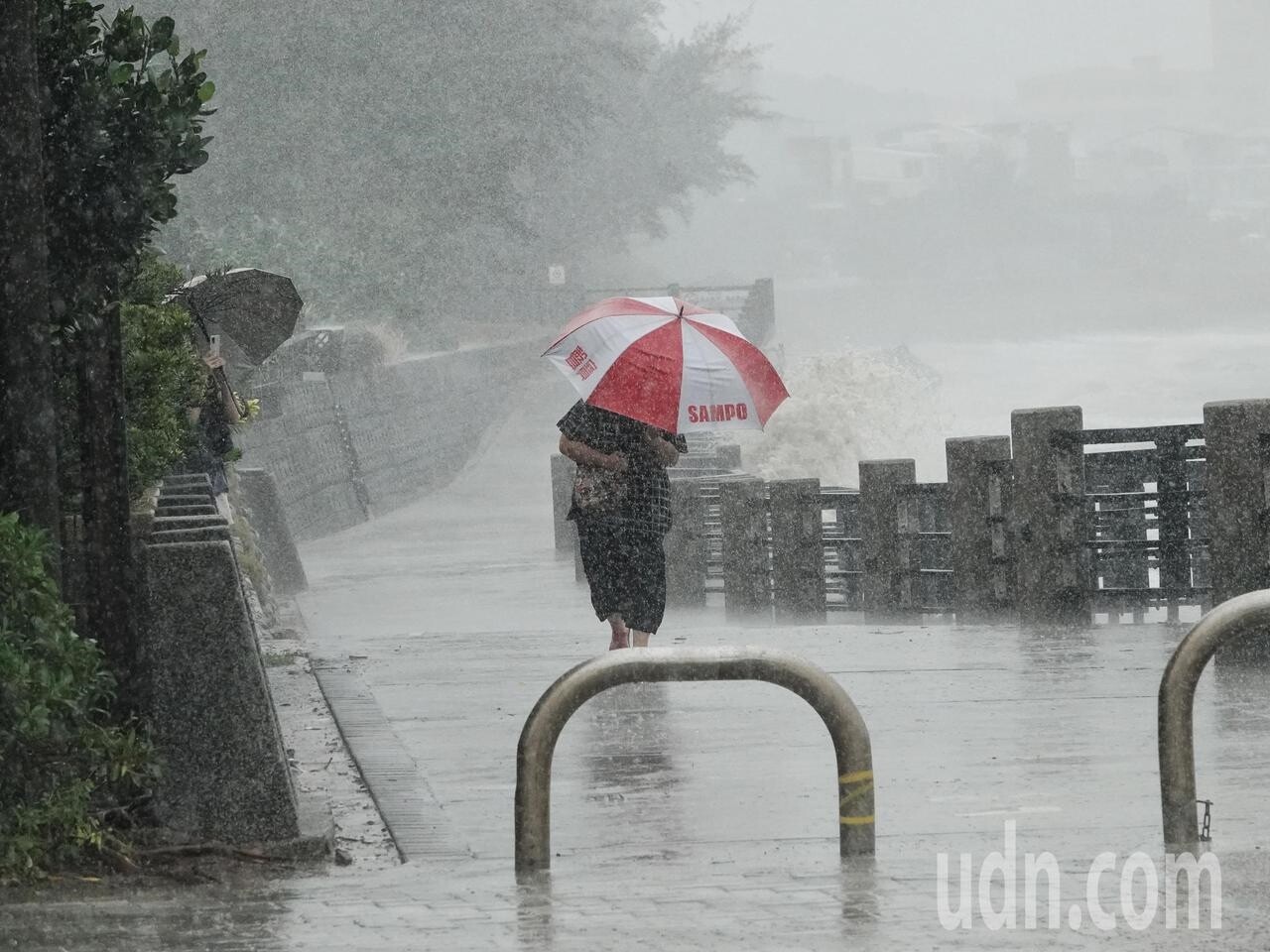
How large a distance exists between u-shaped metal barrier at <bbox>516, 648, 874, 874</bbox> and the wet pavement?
0.12 m

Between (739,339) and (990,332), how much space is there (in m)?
159

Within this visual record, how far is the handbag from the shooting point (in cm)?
1031

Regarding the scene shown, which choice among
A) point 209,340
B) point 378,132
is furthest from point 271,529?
point 378,132

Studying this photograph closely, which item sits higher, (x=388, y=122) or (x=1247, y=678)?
(x=388, y=122)

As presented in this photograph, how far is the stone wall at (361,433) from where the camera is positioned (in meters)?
29.8

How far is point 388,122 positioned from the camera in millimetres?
39781

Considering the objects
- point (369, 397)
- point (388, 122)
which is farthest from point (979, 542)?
point (388, 122)

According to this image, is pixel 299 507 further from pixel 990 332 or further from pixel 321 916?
pixel 990 332

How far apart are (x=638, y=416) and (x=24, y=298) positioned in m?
4.24

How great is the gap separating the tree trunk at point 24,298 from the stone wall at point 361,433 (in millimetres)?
20658

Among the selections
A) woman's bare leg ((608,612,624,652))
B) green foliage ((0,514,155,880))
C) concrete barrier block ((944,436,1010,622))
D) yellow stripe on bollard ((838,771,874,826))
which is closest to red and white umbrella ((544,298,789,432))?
woman's bare leg ((608,612,624,652))

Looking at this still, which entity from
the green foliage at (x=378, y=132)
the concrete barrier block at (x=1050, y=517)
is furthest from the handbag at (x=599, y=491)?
the green foliage at (x=378, y=132)

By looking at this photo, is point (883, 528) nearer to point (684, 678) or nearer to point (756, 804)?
point (756, 804)

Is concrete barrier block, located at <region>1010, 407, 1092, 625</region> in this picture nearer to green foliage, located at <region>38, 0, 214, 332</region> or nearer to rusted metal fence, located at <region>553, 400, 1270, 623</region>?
rusted metal fence, located at <region>553, 400, 1270, 623</region>
